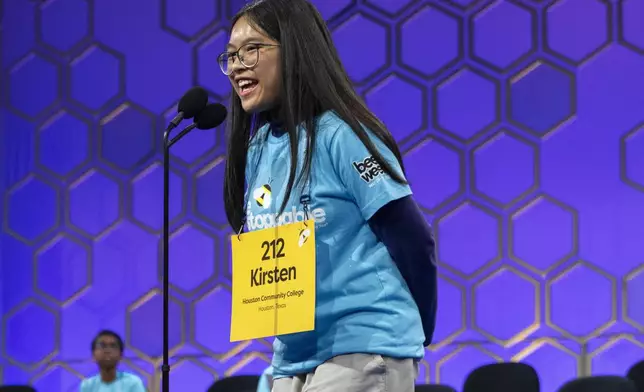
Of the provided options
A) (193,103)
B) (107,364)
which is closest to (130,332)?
(107,364)

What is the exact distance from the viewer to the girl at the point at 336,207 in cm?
141

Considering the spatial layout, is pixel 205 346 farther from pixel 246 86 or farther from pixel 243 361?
pixel 246 86

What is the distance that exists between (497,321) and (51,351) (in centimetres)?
231

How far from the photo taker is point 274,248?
1.51m

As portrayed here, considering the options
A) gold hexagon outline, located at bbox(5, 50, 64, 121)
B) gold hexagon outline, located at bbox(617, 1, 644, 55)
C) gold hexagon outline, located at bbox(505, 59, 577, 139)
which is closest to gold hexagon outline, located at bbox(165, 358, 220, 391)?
gold hexagon outline, located at bbox(5, 50, 64, 121)

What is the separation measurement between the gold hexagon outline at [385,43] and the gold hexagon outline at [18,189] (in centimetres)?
168

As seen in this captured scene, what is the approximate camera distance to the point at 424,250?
1.43 m

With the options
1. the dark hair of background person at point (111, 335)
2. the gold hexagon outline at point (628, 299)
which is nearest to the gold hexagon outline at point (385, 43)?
the gold hexagon outline at point (628, 299)

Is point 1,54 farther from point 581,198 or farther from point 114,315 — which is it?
point 581,198

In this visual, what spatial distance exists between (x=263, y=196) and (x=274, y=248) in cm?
8

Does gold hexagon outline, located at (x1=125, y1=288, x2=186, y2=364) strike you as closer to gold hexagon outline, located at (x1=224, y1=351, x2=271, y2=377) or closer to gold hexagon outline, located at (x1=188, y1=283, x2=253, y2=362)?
gold hexagon outline, located at (x1=188, y1=283, x2=253, y2=362)

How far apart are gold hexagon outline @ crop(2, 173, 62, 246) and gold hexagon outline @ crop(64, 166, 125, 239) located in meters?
0.05

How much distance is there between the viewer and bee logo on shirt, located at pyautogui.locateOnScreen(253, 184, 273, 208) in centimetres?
153

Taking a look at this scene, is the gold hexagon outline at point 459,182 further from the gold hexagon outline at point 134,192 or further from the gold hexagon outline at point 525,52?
the gold hexagon outline at point 134,192
